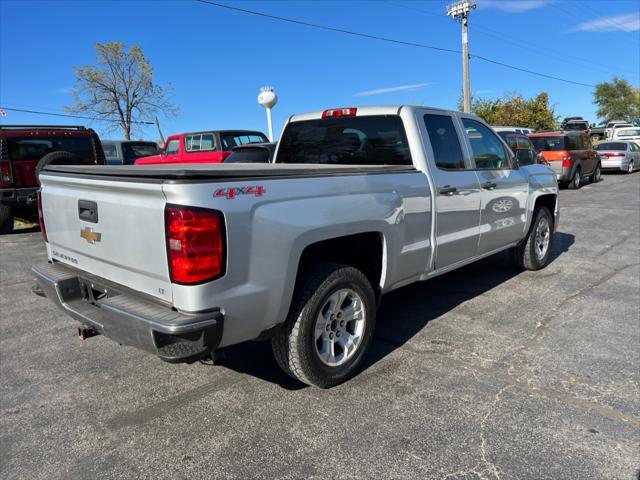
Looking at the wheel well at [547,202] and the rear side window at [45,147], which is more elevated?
the rear side window at [45,147]

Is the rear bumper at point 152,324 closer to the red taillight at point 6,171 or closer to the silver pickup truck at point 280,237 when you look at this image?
the silver pickup truck at point 280,237

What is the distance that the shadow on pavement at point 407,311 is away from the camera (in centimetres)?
362

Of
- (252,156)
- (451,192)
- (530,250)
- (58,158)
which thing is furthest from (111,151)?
(451,192)

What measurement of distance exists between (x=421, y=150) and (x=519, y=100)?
125 ft

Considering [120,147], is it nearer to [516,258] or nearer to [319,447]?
[516,258]

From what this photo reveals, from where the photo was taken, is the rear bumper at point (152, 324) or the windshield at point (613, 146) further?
the windshield at point (613, 146)

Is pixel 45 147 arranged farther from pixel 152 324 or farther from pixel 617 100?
pixel 617 100

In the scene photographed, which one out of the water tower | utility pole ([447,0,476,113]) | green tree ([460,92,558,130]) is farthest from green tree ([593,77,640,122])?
the water tower

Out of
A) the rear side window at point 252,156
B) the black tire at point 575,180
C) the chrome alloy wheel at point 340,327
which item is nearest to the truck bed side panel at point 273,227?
the chrome alloy wheel at point 340,327

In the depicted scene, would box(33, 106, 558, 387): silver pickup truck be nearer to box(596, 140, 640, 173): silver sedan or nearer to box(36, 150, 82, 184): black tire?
box(36, 150, 82, 184): black tire

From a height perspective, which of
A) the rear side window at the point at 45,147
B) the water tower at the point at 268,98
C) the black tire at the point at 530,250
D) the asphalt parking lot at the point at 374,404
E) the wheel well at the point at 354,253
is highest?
the water tower at the point at 268,98

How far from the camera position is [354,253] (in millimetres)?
3533

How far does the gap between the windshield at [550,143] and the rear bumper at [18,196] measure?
14.3 metres

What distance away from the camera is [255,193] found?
8.37ft
